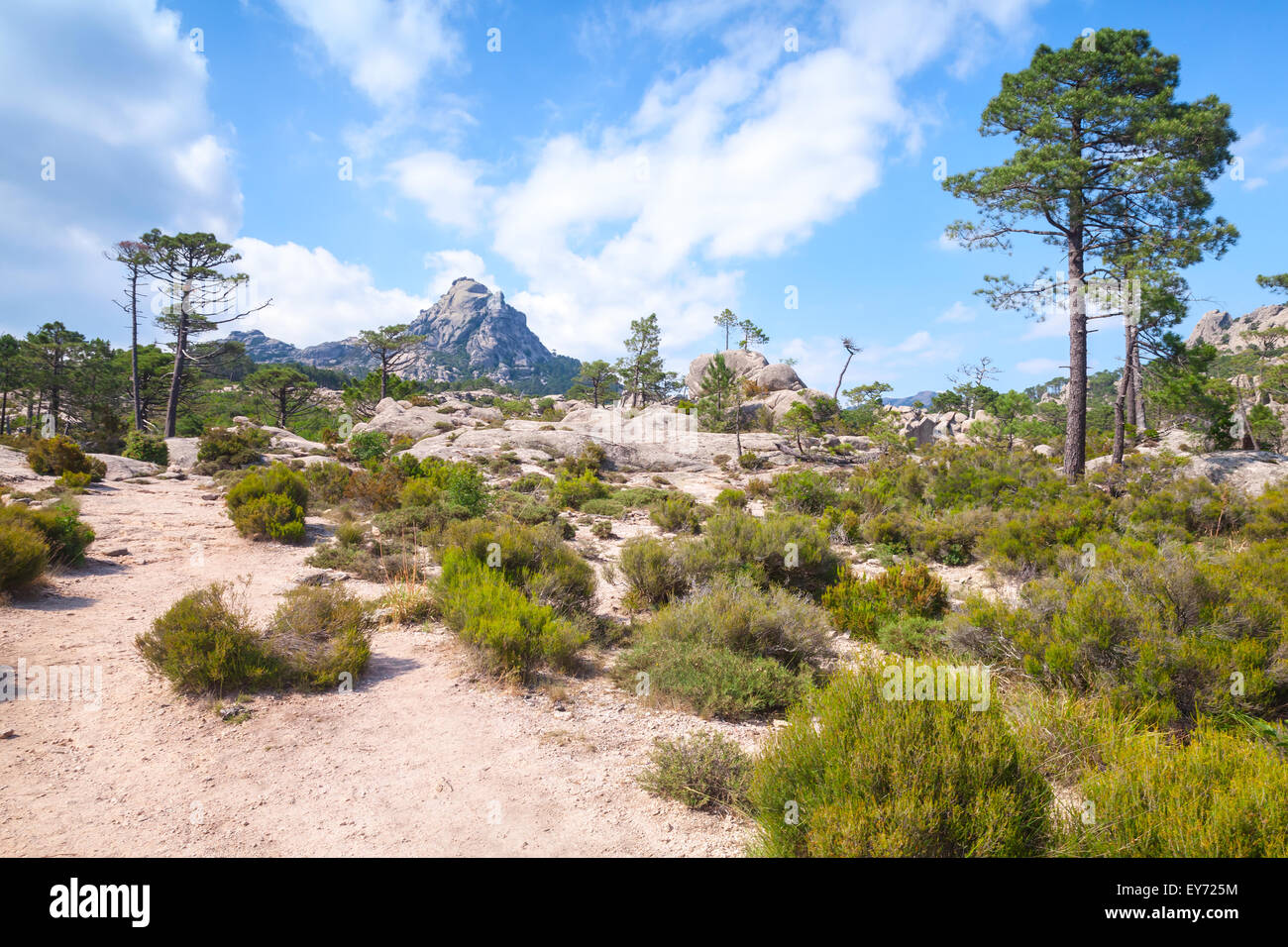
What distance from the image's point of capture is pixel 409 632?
6.57 meters

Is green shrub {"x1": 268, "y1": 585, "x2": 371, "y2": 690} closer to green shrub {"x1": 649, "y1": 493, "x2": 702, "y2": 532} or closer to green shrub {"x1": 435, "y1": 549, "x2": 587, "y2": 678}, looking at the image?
green shrub {"x1": 435, "y1": 549, "x2": 587, "y2": 678}

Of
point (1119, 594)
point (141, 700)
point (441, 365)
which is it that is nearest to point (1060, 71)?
point (1119, 594)

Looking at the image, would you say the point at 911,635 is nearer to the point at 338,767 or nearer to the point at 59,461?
the point at 338,767

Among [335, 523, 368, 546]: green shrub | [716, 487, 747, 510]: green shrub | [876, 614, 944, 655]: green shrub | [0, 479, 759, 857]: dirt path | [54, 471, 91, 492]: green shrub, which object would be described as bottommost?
[0, 479, 759, 857]: dirt path

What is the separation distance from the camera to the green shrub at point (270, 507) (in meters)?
10.2

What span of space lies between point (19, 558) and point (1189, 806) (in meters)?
10.6

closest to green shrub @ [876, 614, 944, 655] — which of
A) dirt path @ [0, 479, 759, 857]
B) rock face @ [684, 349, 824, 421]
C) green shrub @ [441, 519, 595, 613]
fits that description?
dirt path @ [0, 479, 759, 857]

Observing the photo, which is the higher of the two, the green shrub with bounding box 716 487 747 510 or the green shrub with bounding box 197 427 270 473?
the green shrub with bounding box 197 427 270 473

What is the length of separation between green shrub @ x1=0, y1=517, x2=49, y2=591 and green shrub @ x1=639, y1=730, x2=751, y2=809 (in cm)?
789

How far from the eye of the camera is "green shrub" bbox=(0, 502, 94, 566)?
7117 millimetres

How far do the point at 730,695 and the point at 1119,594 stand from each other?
3772 millimetres

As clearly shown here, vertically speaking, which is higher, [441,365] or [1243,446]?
[441,365]

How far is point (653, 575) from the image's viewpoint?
7973mm
